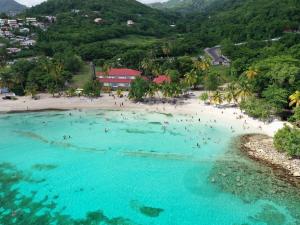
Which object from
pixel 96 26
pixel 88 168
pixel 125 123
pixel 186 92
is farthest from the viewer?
pixel 96 26

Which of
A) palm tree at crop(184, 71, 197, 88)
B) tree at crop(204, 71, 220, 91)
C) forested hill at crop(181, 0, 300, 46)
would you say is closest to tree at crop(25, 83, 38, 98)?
palm tree at crop(184, 71, 197, 88)

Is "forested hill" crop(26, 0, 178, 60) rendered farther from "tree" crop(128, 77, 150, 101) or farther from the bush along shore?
the bush along shore

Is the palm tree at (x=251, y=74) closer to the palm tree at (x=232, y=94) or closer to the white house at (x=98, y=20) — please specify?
the palm tree at (x=232, y=94)

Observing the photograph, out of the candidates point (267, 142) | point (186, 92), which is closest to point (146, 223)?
point (267, 142)

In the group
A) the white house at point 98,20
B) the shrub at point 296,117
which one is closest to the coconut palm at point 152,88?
the shrub at point 296,117

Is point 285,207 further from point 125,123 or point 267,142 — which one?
point 125,123
